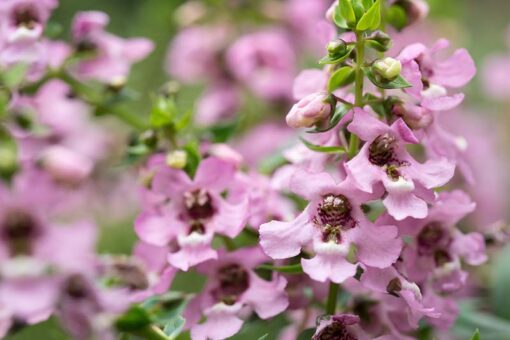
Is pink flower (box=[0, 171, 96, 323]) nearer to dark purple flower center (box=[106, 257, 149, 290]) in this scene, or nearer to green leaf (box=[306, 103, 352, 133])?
dark purple flower center (box=[106, 257, 149, 290])

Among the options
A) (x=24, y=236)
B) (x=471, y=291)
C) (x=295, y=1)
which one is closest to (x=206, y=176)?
(x=24, y=236)

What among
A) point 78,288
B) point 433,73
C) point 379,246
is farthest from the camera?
point 78,288

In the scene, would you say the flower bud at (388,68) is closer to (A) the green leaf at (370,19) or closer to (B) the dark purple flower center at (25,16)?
(A) the green leaf at (370,19)

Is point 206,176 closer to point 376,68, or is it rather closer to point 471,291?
point 376,68

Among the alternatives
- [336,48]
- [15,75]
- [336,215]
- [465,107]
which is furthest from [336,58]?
[465,107]

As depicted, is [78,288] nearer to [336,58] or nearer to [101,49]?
[101,49]

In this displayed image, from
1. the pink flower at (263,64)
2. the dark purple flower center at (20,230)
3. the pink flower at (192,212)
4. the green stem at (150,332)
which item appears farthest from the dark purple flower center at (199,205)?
the pink flower at (263,64)
